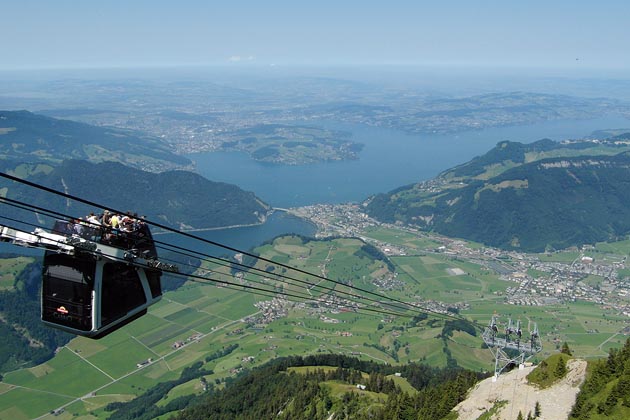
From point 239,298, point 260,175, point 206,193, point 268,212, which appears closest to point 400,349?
point 239,298

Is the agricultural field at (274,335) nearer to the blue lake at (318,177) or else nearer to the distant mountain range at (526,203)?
the distant mountain range at (526,203)

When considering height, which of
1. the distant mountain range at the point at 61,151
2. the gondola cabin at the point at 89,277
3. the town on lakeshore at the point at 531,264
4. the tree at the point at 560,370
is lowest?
the town on lakeshore at the point at 531,264

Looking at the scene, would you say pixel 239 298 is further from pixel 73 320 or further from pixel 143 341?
pixel 73 320

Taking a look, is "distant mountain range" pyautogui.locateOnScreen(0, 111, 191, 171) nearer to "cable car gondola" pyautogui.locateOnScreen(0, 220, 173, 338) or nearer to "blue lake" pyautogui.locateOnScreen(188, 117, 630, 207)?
"blue lake" pyautogui.locateOnScreen(188, 117, 630, 207)

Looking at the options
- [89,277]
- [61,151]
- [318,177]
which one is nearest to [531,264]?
[318,177]

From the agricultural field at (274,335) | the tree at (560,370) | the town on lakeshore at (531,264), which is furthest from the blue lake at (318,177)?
the tree at (560,370)

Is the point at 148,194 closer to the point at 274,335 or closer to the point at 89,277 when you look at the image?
the point at 274,335
